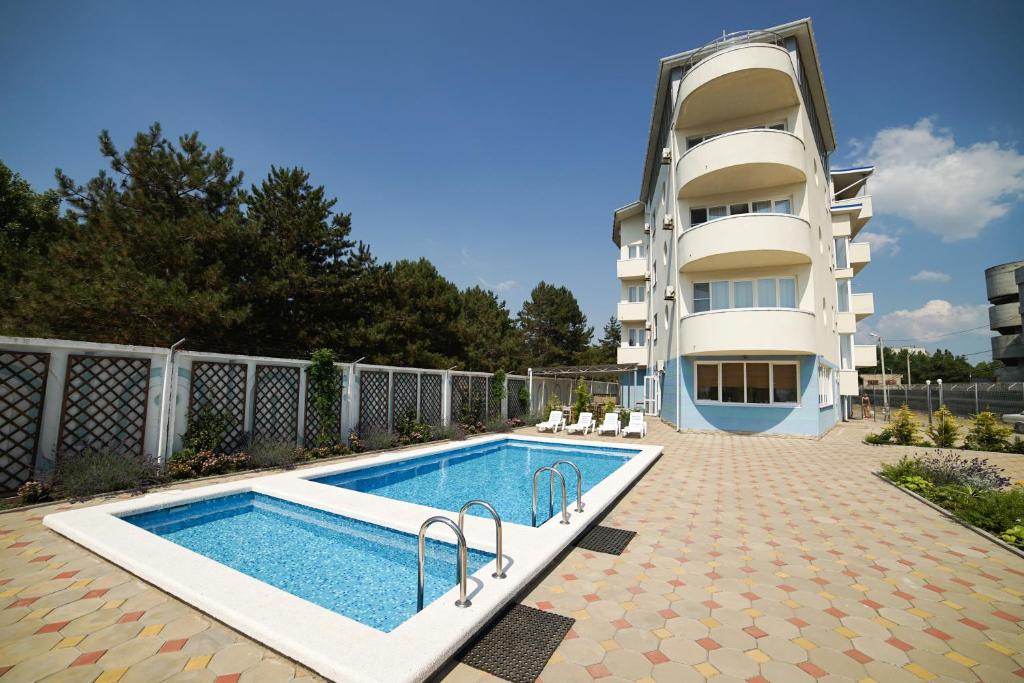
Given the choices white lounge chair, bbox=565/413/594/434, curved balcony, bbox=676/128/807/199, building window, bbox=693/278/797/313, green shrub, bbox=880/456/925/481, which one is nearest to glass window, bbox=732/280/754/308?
building window, bbox=693/278/797/313

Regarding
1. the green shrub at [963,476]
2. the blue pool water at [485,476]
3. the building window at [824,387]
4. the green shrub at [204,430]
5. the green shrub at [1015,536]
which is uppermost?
the building window at [824,387]

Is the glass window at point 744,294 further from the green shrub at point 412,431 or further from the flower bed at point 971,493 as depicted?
the green shrub at point 412,431

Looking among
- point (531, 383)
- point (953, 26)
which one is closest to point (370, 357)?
point (531, 383)

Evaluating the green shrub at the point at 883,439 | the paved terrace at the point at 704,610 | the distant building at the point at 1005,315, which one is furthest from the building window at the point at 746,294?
the distant building at the point at 1005,315

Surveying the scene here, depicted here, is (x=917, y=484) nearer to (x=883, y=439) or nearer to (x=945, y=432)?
(x=883, y=439)

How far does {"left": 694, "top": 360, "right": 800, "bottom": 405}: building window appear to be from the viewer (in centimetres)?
1617

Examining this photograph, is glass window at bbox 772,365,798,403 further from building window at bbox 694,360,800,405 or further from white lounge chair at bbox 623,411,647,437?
white lounge chair at bbox 623,411,647,437

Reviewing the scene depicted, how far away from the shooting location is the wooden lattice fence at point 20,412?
6.69m

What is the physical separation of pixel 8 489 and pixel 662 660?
965cm

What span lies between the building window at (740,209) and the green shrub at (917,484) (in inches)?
462

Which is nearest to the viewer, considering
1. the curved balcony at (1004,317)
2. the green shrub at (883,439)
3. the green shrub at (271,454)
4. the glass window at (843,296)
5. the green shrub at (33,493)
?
the green shrub at (33,493)

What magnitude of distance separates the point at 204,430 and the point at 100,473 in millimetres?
2099

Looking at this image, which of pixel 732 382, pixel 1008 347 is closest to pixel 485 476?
pixel 732 382

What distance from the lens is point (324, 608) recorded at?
11.7 feet
